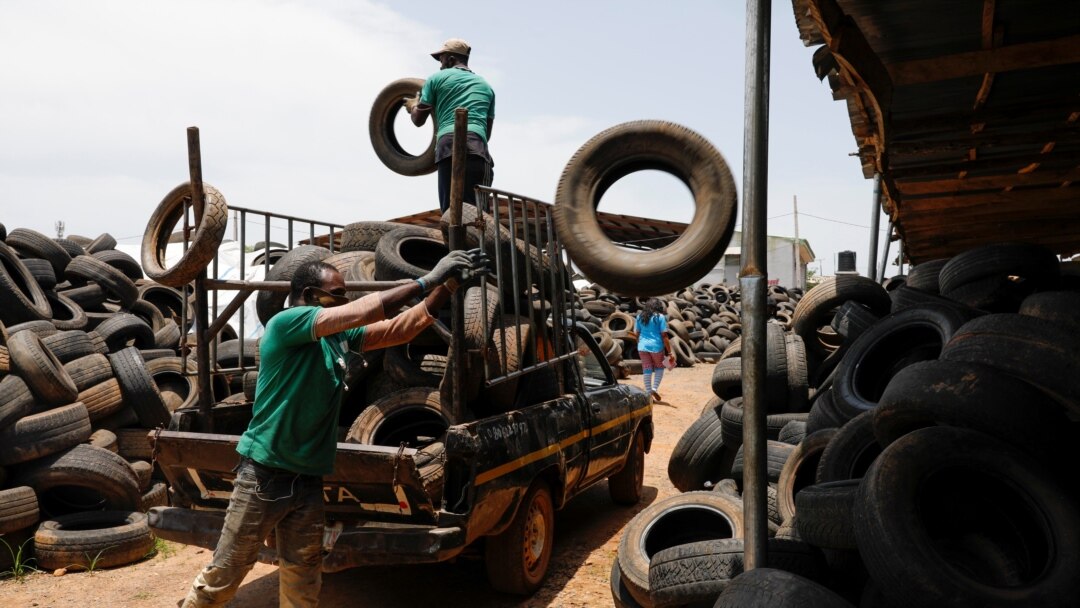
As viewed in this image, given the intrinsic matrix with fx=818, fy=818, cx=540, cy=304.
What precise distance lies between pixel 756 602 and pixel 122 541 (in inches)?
204

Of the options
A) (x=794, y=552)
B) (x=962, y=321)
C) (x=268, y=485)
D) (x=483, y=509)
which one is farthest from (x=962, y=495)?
(x=268, y=485)

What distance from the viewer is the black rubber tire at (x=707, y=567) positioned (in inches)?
147

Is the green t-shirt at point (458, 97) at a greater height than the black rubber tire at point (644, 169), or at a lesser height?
greater

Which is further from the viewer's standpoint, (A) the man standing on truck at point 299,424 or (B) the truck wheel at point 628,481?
(B) the truck wheel at point 628,481

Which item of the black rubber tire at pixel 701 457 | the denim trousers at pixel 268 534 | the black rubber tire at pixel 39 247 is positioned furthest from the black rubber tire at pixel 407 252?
the black rubber tire at pixel 39 247

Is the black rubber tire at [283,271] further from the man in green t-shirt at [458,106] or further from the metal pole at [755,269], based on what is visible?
the metal pole at [755,269]

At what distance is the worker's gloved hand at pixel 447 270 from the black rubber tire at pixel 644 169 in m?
0.64

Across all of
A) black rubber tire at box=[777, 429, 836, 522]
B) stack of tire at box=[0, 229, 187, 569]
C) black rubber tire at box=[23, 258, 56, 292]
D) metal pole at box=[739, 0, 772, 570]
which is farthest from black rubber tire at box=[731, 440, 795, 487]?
black rubber tire at box=[23, 258, 56, 292]

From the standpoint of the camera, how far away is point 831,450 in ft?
14.4

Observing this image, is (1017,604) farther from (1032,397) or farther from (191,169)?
(191,169)

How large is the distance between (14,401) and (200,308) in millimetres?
2461

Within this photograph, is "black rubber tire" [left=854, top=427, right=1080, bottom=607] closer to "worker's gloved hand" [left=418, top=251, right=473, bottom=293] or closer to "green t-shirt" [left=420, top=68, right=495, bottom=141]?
"worker's gloved hand" [left=418, top=251, right=473, bottom=293]

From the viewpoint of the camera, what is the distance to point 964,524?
11.7 feet

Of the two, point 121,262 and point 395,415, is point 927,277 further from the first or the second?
point 121,262
